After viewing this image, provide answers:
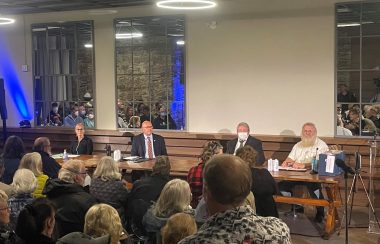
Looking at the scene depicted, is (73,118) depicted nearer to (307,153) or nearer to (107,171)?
(307,153)

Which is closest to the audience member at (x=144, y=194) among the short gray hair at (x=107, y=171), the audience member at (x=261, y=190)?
the short gray hair at (x=107, y=171)

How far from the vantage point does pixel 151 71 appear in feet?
29.7

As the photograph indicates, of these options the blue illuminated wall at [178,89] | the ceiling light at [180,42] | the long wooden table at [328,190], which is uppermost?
the ceiling light at [180,42]

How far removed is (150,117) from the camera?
29.9ft

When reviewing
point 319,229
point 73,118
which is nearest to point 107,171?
point 319,229

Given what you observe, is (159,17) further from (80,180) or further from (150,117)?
(80,180)

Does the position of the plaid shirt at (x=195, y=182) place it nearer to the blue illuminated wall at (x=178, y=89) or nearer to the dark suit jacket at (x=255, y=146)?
the dark suit jacket at (x=255, y=146)

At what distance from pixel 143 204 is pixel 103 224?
4.31 ft

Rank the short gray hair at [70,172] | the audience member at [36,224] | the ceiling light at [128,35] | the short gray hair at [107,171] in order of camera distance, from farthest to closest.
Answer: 1. the ceiling light at [128,35]
2. the short gray hair at [107,171]
3. the short gray hair at [70,172]
4. the audience member at [36,224]

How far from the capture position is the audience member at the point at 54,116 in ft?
32.7

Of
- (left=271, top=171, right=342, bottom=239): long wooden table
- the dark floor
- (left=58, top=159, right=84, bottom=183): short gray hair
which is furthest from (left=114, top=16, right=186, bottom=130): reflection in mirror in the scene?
(left=58, top=159, right=84, bottom=183): short gray hair

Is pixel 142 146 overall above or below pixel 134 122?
below

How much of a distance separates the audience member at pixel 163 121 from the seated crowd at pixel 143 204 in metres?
2.72

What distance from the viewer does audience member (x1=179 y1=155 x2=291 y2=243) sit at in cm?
170
